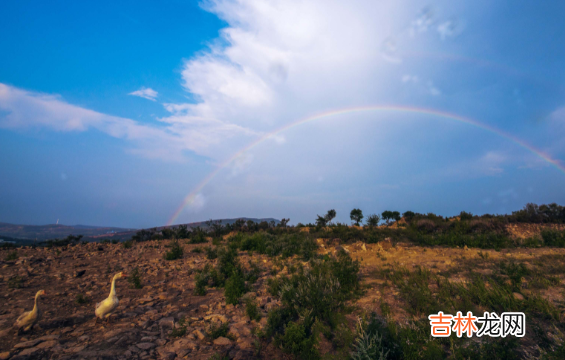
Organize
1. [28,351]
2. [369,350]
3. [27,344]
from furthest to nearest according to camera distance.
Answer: [27,344], [28,351], [369,350]

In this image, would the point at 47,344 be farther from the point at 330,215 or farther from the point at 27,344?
the point at 330,215

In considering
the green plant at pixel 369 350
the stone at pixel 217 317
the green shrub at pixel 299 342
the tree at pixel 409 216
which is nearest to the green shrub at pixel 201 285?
the stone at pixel 217 317

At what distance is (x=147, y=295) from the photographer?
732 centimetres

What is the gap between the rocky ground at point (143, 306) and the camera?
14.9 ft

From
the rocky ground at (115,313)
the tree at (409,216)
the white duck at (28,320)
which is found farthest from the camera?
the tree at (409,216)

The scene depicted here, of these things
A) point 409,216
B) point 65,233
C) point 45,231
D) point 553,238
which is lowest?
point 45,231

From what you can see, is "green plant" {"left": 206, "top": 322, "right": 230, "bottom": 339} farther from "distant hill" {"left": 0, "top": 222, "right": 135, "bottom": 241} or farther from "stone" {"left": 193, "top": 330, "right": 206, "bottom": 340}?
"distant hill" {"left": 0, "top": 222, "right": 135, "bottom": 241}

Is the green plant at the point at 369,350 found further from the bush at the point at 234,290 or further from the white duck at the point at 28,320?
the white duck at the point at 28,320

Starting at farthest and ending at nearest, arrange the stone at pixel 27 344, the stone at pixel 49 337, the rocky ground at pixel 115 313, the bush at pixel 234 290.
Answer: the bush at pixel 234 290 < the stone at pixel 49 337 < the rocky ground at pixel 115 313 < the stone at pixel 27 344

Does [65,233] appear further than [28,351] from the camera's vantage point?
Yes

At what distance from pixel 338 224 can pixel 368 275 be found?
36.8ft

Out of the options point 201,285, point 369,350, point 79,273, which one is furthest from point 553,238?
point 79,273

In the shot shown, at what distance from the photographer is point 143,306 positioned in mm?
6566

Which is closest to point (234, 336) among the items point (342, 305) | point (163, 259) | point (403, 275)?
point (342, 305)
